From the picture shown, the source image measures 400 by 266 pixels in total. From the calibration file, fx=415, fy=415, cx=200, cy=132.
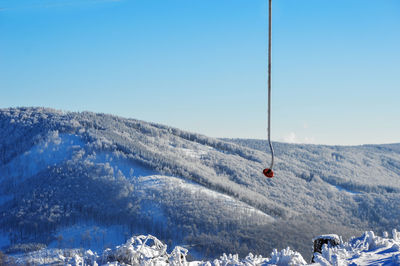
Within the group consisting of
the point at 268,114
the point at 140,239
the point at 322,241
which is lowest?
the point at 322,241

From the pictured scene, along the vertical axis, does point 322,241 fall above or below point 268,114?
below

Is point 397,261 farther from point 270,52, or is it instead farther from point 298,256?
point 270,52

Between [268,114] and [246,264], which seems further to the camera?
[268,114]

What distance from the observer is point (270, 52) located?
28.9 feet

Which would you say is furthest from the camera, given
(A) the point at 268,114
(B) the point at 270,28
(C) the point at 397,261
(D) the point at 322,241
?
(D) the point at 322,241

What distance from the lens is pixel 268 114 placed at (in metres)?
9.49

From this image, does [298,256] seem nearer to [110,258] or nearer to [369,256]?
[369,256]

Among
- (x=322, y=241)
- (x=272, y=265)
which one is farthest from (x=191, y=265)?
(x=322, y=241)

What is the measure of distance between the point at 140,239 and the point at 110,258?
28.6 inches

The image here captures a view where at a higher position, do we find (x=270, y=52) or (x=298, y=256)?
(x=270, y=52)

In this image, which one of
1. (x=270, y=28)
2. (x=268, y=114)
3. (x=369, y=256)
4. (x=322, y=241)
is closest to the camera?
(x=369, y=256)

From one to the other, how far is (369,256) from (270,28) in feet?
16.9

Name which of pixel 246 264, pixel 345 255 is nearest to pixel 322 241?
pixel 345 255

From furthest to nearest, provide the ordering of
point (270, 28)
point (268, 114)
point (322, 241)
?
point (322, 241) < point (268, 114) < point (270, 28)
